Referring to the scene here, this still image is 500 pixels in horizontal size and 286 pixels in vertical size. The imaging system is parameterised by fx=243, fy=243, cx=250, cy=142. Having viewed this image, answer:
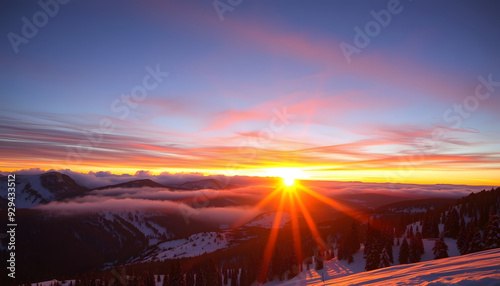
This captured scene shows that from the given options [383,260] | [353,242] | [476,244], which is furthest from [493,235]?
[353,242]

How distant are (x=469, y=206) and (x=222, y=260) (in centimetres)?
14647

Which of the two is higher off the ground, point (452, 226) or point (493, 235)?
point (493, 235)

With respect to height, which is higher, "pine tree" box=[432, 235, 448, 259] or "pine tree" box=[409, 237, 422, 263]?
"pine tree" box=[432, 235, 448, 259]

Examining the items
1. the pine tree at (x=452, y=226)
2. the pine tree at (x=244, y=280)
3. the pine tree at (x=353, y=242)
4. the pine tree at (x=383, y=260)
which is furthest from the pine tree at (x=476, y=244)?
the pine tree at (x=244, y=280)

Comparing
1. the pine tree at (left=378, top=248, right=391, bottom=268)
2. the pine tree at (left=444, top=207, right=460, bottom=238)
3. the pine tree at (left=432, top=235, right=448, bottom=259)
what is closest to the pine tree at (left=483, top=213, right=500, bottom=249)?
the pine tree at (left=432, top=235, right=448, bottom=259)

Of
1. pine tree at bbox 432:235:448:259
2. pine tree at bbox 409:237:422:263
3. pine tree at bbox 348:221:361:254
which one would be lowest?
pine tree at bbox 348:221:361:254

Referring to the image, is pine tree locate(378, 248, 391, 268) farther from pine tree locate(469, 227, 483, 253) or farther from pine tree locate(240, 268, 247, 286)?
pine tree locate(240, 268, 247, 286)

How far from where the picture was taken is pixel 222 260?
175m

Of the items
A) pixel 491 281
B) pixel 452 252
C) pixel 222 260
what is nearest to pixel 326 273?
pixel 452 252

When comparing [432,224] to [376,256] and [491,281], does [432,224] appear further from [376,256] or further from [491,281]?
[491,281]

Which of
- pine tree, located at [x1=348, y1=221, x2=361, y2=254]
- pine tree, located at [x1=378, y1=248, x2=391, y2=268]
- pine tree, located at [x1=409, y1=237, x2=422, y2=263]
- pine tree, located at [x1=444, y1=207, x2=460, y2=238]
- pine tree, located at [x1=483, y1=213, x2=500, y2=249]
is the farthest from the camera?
pine tree, located at [x1=348, y1=221, x2=361, y2=254]

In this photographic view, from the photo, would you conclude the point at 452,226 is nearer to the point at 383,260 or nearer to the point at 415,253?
the point at 415,253

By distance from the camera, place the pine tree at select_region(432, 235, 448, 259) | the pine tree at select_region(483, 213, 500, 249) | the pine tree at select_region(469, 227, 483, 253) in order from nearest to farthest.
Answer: the pine tree at select_region(483, 213, 500, 249)
the pine tree at select_region(469, 227, 483, 253)
the pine tree at select_region(432, 235, 448, 259)

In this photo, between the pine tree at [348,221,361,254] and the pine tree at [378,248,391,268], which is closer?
the pine tree at [378,248,391,268]
